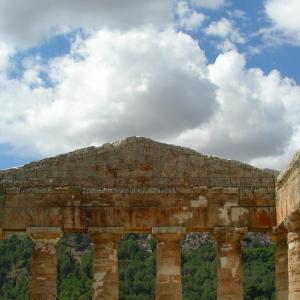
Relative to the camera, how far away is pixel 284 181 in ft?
83.1

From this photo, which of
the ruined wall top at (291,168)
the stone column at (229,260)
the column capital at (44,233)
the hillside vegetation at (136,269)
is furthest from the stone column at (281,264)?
the hillside vegetation at (136,269)

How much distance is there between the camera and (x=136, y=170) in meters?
28.8

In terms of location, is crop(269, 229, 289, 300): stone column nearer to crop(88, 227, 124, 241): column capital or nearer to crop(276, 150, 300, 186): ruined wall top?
crop(276, 150, 300, 186): ruined wall top

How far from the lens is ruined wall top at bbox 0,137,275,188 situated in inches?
1127

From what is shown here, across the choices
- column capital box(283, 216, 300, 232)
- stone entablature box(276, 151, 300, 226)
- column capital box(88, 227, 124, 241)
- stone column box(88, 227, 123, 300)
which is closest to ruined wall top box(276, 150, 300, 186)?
stone entablature box(276, 151, 300, 226)

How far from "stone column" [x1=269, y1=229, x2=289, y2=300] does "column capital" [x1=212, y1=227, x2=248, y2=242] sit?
1362 millimetres

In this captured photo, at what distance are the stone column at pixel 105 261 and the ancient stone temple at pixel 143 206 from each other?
0.13ft

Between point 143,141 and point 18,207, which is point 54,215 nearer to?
point 18,207

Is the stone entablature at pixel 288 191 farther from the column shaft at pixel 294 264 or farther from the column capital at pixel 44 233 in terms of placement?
the column capital at pixel 44 233

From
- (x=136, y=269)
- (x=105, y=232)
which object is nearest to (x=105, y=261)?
(x=105, y=232)

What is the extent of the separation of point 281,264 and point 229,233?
7.99 feet

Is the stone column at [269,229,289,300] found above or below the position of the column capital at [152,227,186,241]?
below

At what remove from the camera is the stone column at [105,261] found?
28.0 m

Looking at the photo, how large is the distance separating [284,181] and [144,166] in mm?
6092
